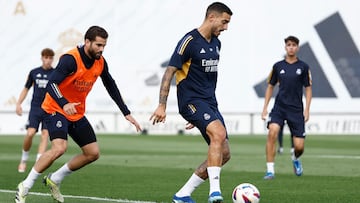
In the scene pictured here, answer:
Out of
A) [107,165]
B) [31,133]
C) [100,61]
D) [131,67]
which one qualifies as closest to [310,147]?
[107,165]

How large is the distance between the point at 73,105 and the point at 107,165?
367 inches

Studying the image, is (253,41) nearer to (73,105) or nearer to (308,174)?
(308,174)

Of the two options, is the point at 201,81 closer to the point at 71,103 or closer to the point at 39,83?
the point at 71,103

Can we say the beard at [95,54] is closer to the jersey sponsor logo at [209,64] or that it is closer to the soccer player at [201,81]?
the soccer player at [201,81]

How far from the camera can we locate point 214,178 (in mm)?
12273

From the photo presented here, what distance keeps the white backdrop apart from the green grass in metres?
12.5

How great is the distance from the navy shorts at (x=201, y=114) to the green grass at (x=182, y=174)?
4.03 ft

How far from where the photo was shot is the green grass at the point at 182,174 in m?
14.4

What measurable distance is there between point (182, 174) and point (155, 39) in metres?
25.8

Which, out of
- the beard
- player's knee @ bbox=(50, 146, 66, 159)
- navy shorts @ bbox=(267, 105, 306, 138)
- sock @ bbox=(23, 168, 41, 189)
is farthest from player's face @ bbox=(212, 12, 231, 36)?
navy shorts @ bbox=(267, 105, 306, 138)

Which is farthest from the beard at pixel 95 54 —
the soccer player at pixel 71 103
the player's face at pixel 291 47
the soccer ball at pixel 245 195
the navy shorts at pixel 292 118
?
the navy shorts at pixel 292 118

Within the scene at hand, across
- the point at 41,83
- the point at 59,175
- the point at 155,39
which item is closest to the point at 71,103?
the point at 59,175

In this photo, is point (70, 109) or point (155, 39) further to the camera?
point (155, 39)

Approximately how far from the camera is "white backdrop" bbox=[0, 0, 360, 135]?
44.1m
